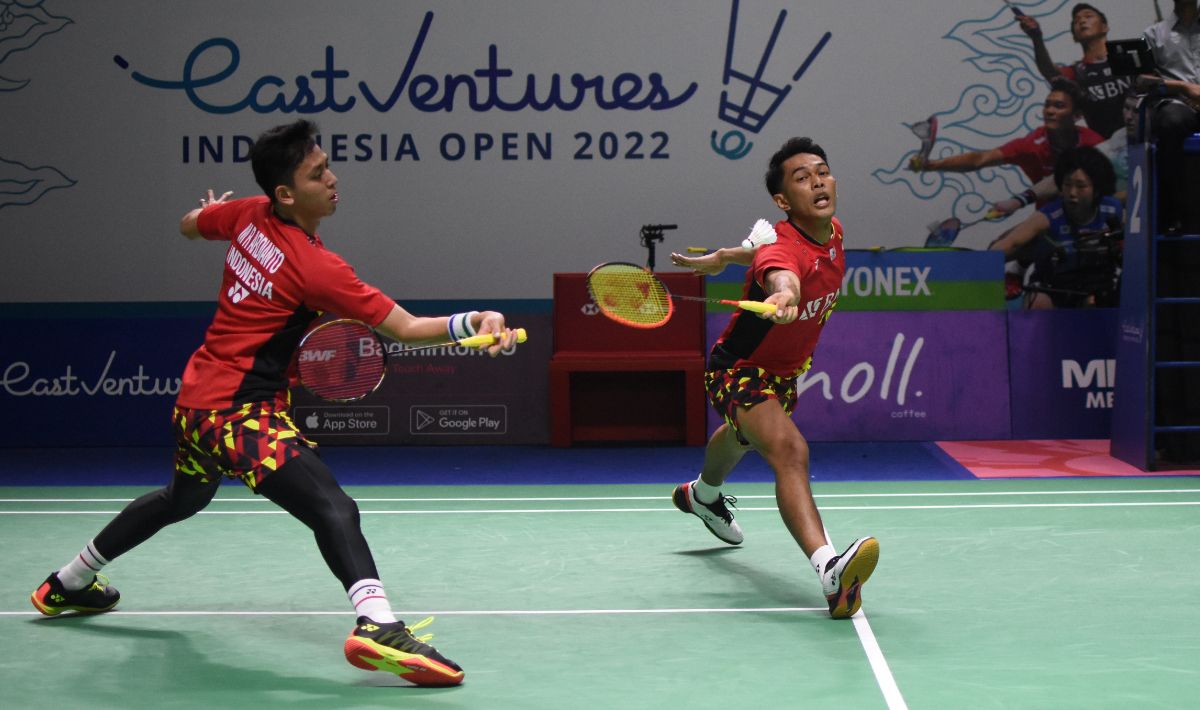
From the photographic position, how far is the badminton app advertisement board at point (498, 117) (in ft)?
33.4

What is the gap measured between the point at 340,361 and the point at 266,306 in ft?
0.92

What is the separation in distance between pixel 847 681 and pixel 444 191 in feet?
23.4

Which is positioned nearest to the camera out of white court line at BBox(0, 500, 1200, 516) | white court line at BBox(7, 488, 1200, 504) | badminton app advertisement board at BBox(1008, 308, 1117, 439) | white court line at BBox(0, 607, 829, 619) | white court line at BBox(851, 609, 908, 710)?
white court line at BBox(851, 609, 908, 710)

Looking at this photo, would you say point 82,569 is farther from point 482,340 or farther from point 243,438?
point 482,340

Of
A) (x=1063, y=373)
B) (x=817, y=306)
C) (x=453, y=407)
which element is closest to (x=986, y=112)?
(x=1063, y=373)

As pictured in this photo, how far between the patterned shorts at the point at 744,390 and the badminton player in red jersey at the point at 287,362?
1.21 meters

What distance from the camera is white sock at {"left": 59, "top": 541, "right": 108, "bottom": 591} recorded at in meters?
4.50

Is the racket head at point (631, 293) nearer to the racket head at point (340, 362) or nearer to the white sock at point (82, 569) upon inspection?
the racket head at point (340, 362)

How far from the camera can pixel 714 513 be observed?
5.69 meters

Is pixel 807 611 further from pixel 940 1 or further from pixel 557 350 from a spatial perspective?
pixel 940 1

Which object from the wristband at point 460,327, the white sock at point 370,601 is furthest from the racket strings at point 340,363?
the white sock at point 370,601

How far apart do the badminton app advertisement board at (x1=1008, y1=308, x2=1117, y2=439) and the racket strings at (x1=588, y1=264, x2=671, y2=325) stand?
426cm

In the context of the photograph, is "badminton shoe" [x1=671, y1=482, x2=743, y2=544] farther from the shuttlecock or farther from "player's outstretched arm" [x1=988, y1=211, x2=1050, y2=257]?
"player's outstretched arm" [x1=988, y1=211, x2=1050, y2=257]

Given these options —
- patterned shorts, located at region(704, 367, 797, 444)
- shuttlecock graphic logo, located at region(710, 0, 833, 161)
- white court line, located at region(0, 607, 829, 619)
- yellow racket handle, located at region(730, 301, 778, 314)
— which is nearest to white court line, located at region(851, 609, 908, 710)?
white court line, located at region(0, 607, 829, 619)
